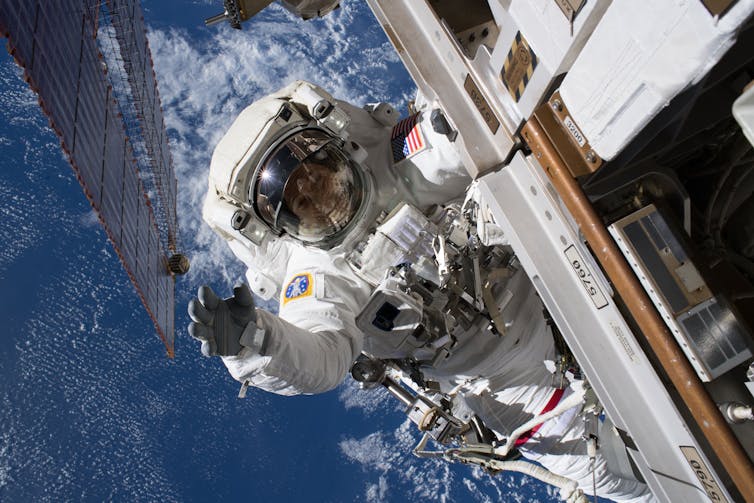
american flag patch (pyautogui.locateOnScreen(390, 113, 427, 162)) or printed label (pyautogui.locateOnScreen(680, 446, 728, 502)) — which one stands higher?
american flag patch (pyautogui.locateOnScreen(390, 113, 427, 162))

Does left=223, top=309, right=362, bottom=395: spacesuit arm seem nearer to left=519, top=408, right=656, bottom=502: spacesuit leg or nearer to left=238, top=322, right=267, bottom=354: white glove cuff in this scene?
left=238, top=322, right=267, bottom=354: white glove cuff

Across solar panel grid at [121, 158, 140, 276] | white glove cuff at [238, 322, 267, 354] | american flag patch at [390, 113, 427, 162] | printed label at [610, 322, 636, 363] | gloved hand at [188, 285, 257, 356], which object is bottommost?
printed label at [610, 322, 636, 363]

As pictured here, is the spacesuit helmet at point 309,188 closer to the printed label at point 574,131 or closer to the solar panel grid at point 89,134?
the solar panel grid at point 89,134

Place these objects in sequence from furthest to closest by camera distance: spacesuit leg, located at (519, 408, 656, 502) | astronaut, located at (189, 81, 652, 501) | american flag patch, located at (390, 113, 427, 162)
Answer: spacesuit leg, located at (519, 408, 656, 502) < american flag patch, located at (390, 113, 427, 162) < astronaut, located at (189, 81, 652, 501)

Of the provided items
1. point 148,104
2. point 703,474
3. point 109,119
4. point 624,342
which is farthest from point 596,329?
point 148,104

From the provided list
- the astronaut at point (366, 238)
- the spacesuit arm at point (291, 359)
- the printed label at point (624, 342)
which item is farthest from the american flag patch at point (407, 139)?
the printed label at point (624, 342)

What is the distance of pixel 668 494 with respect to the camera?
1705 millimetres

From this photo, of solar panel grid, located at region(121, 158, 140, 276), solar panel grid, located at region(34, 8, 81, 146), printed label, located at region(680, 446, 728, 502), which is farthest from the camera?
solar panel grid, located at region(121, 158, 140, 276)

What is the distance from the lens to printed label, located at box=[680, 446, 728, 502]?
1.50 m

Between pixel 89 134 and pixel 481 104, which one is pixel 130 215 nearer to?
pixel 89 134

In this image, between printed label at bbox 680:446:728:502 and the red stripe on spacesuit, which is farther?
the red stripe on spacesuit

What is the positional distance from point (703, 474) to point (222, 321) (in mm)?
1477

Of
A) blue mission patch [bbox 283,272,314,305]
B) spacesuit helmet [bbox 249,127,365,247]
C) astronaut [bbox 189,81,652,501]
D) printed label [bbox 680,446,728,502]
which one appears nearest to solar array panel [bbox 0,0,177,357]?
astronaut [bbox 189,81,652,501]

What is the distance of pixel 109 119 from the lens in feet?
14.5
